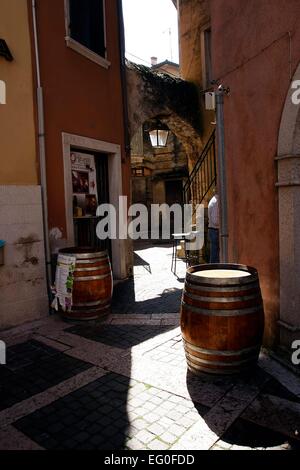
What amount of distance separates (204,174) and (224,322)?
7.14 meters

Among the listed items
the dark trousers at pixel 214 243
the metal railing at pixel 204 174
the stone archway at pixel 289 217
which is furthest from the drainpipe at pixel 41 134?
the metal railing at pixel 204 174

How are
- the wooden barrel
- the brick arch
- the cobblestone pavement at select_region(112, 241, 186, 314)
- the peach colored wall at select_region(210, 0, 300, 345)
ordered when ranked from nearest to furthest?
the peach colored wall at select_region(210, 0, 300, 345) → the wooden barrel → the cobblestone pavement at select_region(112, 241, 186, 314) → the brick arch

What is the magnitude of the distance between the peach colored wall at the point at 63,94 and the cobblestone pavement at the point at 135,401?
7.95ft

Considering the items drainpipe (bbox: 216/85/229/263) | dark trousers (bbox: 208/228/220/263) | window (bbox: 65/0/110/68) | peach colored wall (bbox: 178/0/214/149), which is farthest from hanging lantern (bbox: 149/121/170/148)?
drainpipe (bbox: 216/85/229/263)

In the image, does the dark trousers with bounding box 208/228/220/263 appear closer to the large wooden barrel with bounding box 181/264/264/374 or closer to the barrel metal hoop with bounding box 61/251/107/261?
the barrel metal hoop with bounding box 61/251/107/261

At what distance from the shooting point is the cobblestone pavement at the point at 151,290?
5.67m

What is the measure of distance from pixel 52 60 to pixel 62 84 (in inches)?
14.2

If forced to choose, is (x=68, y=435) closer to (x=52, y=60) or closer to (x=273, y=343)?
Answer: (x=273, y=343)

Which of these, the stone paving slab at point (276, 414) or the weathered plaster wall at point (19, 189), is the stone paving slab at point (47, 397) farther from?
the weathered plaster wall at point (19, 189)

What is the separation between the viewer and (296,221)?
333cm

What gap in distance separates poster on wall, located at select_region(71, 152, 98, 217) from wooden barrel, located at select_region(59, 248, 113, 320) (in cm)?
163

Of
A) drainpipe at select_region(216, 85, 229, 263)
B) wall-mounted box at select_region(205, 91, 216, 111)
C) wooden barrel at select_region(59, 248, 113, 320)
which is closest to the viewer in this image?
drainpipe at select_region(216, 85, 229, 263)

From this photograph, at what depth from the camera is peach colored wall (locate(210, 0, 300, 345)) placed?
11.3ft
